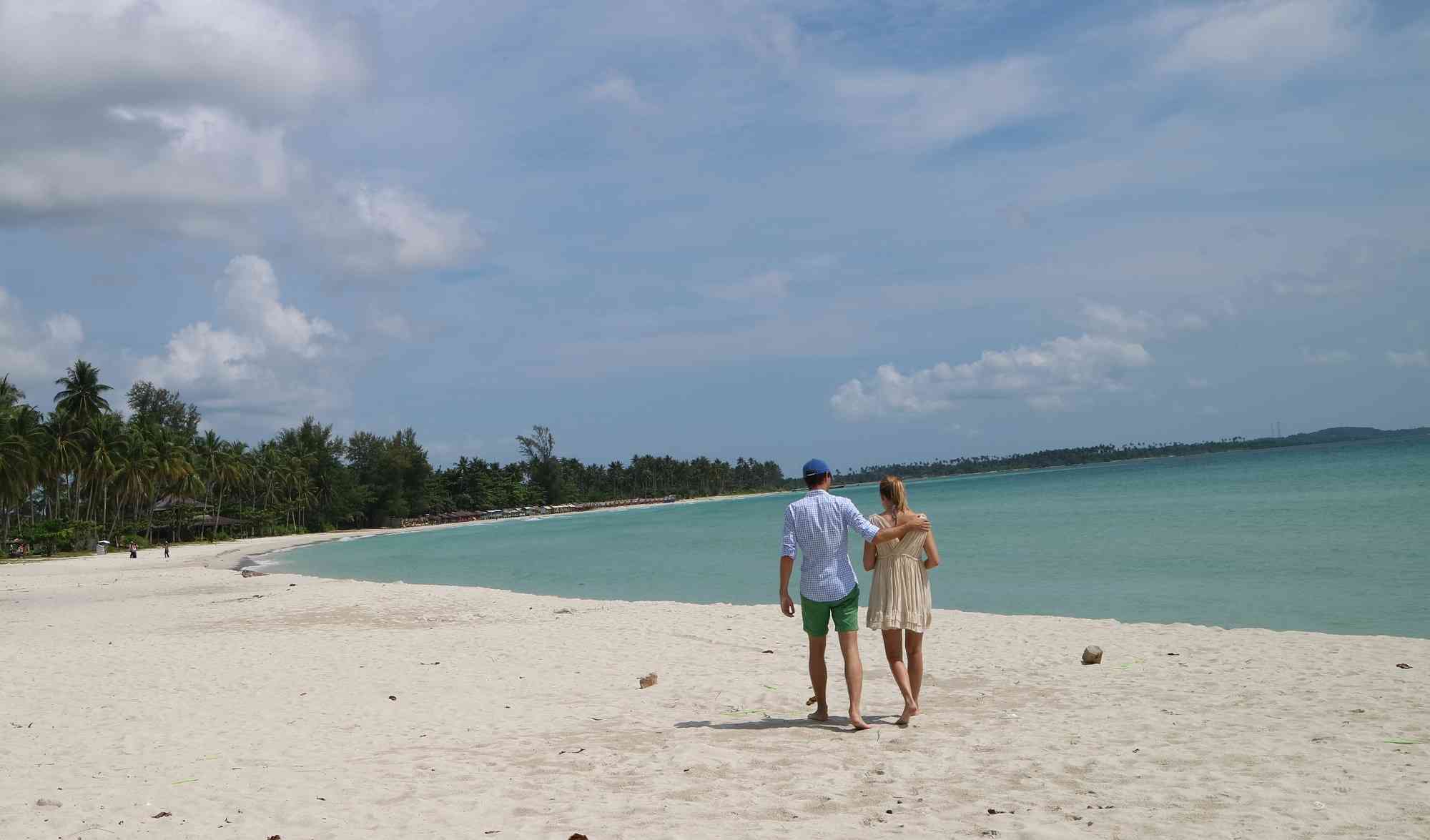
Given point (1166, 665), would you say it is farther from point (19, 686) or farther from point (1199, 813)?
point (19, 686)

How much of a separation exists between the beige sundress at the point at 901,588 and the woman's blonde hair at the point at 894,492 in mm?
130

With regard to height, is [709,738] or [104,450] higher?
[104,450]

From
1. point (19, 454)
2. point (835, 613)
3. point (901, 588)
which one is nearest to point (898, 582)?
point (901, 588)

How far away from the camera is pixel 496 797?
18.0 feet

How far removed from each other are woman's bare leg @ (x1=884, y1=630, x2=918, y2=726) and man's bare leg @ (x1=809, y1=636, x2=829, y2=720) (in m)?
0.46

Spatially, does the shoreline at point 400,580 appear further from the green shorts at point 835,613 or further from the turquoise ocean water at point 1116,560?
the green shorts at point 835,613

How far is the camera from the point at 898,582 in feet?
22.1

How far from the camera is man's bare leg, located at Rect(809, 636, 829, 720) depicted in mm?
6848

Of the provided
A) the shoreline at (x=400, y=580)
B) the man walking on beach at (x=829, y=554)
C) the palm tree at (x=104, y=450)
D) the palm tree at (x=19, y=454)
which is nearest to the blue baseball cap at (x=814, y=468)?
the man walking on beach at (x=829, y=554)

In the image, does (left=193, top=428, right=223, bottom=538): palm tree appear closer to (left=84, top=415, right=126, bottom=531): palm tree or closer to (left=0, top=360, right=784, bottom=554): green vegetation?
(left=0, top=360, right=784, bottom=554): green vegetation

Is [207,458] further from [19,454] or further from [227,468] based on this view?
[19,454]

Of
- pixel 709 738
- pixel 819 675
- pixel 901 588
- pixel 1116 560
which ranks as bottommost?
pixel 1116 560

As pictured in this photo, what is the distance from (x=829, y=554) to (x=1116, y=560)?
817 inches

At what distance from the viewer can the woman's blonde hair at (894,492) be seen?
21.7ft
